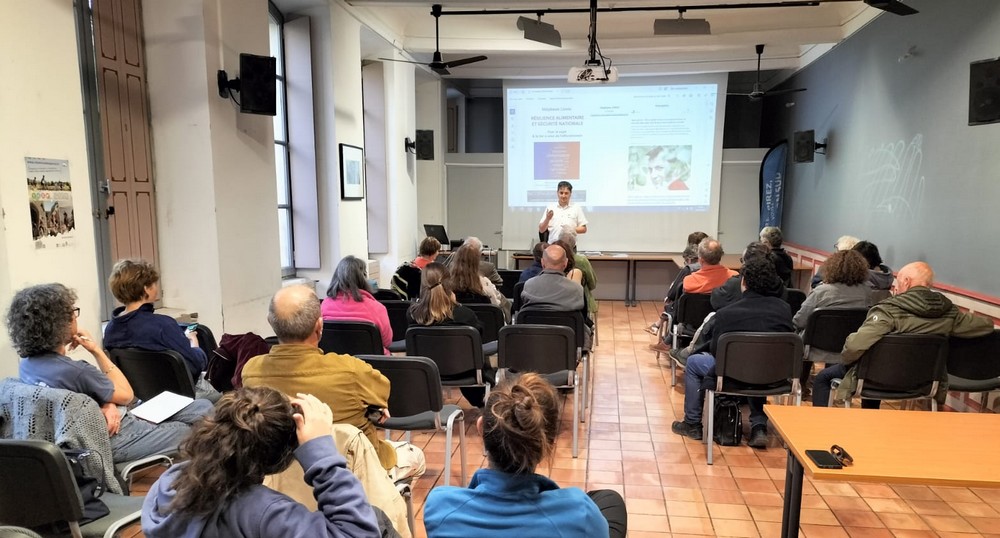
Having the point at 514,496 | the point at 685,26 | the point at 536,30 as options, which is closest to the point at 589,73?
the point at 536,30

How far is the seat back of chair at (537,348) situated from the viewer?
3.29 m

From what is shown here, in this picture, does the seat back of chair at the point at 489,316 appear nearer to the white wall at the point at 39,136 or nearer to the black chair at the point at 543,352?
the black chair at the point at 543,352

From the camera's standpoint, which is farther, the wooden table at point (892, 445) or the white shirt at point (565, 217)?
the white shirt at point (565, 217)

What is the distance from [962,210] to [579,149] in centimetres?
502

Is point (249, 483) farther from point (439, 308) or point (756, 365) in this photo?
point (756, 365)

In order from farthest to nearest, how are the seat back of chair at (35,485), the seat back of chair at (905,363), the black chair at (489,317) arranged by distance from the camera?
1. the black chair at (489,317)
2. the seat back of chair at (905,363)
3. the seat back of chair at (35,485)

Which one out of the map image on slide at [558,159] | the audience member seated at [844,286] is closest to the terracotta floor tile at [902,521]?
the audience member seated at [844,286]

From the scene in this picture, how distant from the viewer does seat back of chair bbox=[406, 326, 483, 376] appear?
125 inches

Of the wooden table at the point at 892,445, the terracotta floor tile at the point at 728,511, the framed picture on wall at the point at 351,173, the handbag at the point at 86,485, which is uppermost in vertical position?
the framed picture on wall at the point at 351,173

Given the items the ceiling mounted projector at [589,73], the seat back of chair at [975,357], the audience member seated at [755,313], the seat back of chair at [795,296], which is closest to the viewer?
the seat back of chair at [975,357]

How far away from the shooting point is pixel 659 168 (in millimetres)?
8477

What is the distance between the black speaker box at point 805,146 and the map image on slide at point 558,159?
2892mm

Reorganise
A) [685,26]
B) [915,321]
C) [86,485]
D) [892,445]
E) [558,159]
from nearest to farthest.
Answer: [86,485], [892,445], [915,321], [685,26], [558,159]

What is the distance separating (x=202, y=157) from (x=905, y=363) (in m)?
4.48
